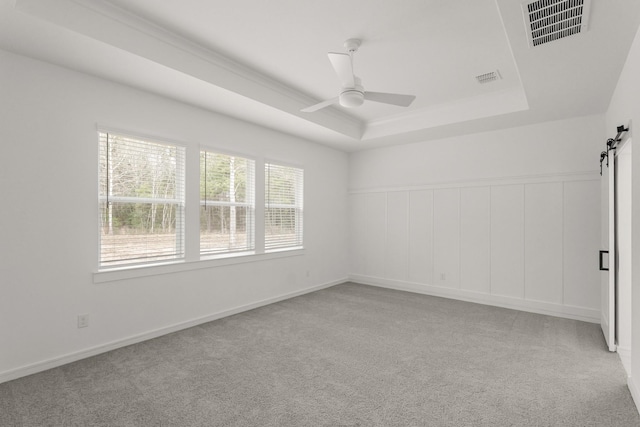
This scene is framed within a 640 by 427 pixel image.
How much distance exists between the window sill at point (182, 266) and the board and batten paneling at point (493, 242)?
6.41ft

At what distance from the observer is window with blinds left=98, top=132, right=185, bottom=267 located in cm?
334

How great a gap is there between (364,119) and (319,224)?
203cm

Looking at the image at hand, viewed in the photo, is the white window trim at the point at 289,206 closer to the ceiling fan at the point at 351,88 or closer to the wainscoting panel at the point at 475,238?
the ceiling fan at the point at 351,88

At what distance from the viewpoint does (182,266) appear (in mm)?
3924

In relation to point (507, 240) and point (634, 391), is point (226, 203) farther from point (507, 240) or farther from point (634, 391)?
point (634, 391)

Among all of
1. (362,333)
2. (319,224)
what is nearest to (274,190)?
(319,224)

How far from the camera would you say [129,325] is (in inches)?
135

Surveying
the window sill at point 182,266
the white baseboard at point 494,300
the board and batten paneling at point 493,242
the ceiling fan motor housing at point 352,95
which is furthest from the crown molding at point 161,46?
the white baseboard at point 494,300

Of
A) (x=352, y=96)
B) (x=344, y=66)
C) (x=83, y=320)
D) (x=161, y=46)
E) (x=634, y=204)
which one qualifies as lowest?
(x=83, y=320)

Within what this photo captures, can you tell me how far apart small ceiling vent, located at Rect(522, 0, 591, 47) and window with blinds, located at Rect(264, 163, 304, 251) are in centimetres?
367

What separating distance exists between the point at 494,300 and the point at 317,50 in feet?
14.2

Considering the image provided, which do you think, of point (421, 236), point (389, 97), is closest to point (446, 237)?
point (421, 236)

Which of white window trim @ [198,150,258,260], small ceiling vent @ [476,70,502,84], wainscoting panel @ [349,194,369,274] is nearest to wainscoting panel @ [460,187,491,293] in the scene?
small ceiling vent @ [476,70,502,84]

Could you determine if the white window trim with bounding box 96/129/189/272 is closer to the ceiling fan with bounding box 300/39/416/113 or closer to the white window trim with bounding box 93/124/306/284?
the white window trim with bounding box 93/124/306/284
